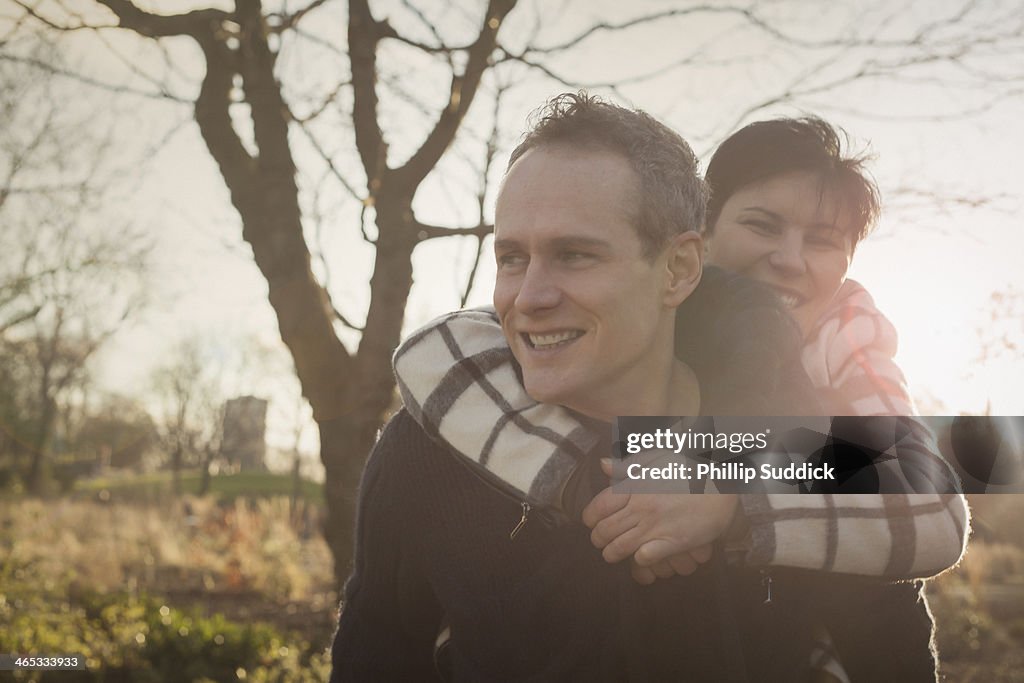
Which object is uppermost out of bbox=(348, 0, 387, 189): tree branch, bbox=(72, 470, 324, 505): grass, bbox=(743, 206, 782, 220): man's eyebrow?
bbox=(348, 0, 387, 189): tree branch

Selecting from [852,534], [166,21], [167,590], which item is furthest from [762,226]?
[167,590]

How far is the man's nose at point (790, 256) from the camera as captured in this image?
2.33m

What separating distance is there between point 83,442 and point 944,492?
39.2 m

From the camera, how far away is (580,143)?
1820 mm

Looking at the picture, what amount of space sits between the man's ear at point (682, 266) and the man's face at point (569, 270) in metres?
0.10

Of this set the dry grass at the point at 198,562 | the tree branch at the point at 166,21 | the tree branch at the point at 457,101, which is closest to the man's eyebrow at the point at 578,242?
the tree branch at the point at 457,101

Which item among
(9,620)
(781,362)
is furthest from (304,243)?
(9,620)

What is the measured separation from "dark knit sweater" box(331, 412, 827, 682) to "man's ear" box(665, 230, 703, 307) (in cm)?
63

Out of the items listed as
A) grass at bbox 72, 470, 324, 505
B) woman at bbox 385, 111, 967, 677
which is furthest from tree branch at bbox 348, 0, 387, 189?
grass at bbox 72, 470, 324, 505

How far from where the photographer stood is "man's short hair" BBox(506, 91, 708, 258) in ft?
5.99

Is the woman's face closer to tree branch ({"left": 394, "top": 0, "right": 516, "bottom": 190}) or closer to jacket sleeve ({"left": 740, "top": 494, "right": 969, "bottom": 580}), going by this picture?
jacket sleeve ({"left": 740, "top": 494, "right": 969, "bottom": 580})

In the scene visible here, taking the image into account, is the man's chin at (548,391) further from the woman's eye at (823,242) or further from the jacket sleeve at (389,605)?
the woman's eye at (823,242)

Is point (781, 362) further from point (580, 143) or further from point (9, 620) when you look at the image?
point (9, 620)

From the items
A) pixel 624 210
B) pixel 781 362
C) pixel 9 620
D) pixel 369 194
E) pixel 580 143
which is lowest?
pixel 9 620
